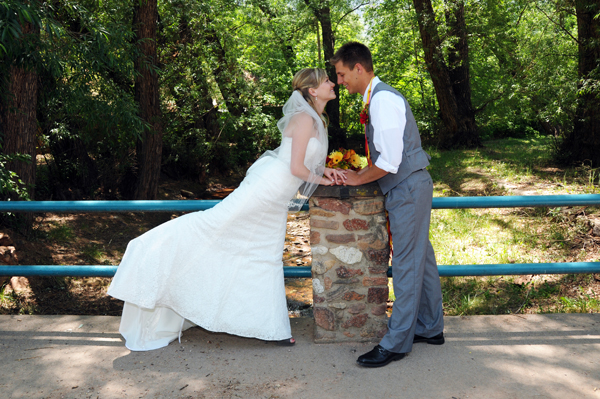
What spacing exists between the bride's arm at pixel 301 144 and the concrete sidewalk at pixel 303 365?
1208 millimetres

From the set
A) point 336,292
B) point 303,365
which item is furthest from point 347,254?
point 303,365

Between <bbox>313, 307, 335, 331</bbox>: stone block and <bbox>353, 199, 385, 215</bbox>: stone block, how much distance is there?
2.45ft

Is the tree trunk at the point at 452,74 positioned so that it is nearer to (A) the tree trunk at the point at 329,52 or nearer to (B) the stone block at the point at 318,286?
(A) the tree trunk at the point at 329,52

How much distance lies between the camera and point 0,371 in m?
3.12

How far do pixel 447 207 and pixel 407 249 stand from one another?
55cm

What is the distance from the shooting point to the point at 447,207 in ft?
11.6

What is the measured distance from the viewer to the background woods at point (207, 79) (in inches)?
261

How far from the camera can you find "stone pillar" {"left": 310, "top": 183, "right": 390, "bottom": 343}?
3.36 m

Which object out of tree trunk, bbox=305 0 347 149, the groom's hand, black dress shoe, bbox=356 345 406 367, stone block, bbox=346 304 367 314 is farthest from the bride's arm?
tree trunk, bbox=305 0 347 149

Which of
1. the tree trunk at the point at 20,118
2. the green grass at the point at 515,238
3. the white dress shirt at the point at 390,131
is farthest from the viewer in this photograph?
the tree trunk at the point at 20,118

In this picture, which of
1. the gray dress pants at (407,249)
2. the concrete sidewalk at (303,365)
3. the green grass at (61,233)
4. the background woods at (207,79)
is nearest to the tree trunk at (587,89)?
the background woods at (207,79)

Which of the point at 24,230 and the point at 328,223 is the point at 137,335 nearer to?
the point at 328,223

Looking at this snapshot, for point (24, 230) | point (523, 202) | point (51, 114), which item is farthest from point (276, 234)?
point (51, 114)

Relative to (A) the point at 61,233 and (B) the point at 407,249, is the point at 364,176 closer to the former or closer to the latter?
(B) the point at 407,249
